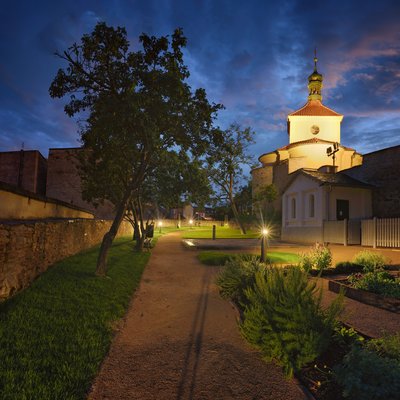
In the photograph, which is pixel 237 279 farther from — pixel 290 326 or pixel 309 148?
pixel 309 148

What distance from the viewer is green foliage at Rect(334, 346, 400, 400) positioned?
9.17ft

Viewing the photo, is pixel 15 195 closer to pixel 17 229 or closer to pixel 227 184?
pixel 17 229

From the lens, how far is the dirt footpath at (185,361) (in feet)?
11.4

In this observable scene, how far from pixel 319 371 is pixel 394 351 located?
894mm

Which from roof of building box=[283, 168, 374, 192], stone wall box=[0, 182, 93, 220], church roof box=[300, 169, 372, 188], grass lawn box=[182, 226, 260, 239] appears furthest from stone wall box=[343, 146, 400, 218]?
stone wall box=[0, 182, 93, 220]

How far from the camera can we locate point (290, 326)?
13.0 feet

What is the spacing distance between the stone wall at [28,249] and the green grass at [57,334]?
0.96ft

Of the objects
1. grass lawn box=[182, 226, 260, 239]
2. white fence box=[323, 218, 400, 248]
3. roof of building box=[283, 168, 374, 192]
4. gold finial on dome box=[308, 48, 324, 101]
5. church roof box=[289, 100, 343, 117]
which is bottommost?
grass lawn box=[182, 226, 260, 239]

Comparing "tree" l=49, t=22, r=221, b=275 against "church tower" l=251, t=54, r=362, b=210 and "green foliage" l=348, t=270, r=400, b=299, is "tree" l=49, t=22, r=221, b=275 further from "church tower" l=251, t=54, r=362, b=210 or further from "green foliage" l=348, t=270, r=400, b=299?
"church tower" l=251, t=54, r=362, b=210

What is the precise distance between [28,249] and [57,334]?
3460 mm

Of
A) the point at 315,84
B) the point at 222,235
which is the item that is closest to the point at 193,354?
the point at 222,235

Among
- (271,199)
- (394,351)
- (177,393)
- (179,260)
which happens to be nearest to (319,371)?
(394,351)

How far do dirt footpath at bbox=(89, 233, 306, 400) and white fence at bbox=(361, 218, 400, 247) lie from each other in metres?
12.9

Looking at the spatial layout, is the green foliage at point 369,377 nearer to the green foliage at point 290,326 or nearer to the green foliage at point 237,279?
the green foliage at point 290,326
